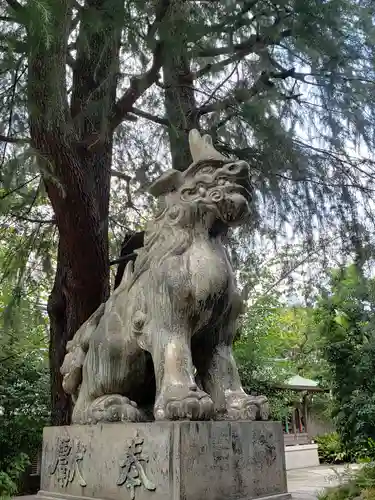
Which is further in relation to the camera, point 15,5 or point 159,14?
point 159,14

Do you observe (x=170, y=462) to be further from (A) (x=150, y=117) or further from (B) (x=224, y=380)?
(A) (x=150, y=117)

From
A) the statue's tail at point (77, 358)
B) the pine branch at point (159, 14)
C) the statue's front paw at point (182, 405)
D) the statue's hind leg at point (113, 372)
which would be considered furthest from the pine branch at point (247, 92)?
the statue's front paw at point (182, 405)

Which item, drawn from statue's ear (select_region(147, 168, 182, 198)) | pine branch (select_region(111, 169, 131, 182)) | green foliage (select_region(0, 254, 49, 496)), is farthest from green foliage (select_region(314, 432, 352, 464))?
statue's ear (select_region(147, 168, 182, 198))

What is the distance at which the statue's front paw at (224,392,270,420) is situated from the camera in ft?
7.55

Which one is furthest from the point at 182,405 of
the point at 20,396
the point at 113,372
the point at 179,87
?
the point at 20,396

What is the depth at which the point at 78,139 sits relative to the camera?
422 cm

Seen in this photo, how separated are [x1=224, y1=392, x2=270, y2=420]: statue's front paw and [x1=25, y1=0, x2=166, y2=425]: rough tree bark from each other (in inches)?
70.5

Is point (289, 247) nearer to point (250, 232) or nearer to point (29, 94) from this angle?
point (250, 232)

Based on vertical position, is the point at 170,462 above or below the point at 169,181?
below

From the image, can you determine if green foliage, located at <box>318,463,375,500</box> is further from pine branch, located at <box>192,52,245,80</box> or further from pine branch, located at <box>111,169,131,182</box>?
pine branch, located at <box>192,52,245,80</box>

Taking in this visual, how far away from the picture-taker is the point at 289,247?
Answer: 16.3ft

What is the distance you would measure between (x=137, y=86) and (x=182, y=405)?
256cm

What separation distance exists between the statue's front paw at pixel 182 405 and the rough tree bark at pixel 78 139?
1.75 m

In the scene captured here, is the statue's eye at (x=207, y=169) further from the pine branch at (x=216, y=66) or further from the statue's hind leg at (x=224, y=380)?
the pine branch at (x=216, y=66)
